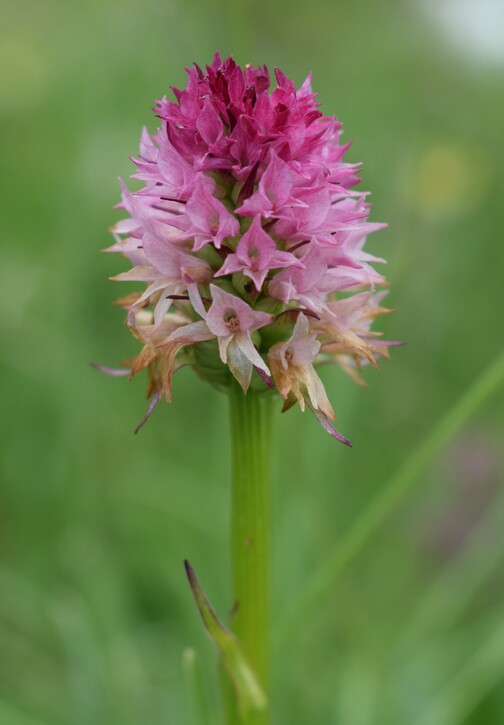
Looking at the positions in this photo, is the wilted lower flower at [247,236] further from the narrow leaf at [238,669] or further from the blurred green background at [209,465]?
the blurred green background at [209,465]

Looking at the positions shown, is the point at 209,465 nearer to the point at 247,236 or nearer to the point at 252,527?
the point at 252,527

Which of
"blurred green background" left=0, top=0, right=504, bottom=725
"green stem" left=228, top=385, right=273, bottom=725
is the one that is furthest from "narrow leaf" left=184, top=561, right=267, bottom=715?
"blurred green background" left=0, top=0, right=504, bottom=725

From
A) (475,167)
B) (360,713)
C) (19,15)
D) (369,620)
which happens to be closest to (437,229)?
(475,167)

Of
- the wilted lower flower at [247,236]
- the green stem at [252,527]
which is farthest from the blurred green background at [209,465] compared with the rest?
the wilted lower flower at [247,236]

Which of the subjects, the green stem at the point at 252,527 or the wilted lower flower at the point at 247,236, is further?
the green stem at the point at 252,527

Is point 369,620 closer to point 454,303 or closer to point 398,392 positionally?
point 398,392

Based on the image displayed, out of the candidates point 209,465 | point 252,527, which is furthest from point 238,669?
point 209,465
